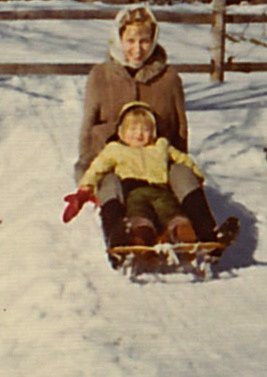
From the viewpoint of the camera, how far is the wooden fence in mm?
10469

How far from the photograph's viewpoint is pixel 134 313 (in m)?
5.89

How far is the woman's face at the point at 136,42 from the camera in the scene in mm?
7117

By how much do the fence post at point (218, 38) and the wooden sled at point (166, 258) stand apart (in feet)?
16.3

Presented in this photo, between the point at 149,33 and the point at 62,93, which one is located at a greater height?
the point at 149,33

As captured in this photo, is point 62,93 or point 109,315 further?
point 62,93

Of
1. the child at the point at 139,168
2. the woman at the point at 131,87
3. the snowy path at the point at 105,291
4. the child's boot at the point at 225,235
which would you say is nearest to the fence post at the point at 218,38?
the snowy path at the point at 105,291

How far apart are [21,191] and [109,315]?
82.3 inches

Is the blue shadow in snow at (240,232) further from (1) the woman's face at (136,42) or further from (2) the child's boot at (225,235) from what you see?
(1) the woman's face at (136,42)

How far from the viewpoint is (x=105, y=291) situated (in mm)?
6137

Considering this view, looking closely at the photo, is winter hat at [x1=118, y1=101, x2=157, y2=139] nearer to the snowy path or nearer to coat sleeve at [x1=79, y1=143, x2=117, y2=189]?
coat sleeve at [x1=79, y1=143, x2=117, y2=189]

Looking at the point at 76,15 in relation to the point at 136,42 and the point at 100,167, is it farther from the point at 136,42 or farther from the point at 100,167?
the point at 100,167

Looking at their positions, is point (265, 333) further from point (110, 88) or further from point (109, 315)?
point (110, 88)

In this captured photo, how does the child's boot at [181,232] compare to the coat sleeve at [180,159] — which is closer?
the child's boot at [181,232]

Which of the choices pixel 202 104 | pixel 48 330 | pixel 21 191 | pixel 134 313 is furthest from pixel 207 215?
pixel 202 104
